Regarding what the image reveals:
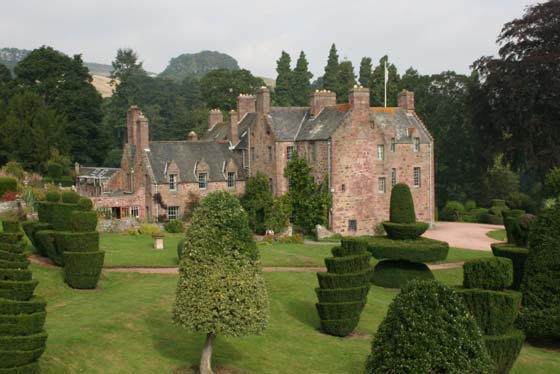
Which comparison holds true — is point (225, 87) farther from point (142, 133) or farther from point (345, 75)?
point (142, 133)

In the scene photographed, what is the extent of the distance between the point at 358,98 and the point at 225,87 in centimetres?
4073

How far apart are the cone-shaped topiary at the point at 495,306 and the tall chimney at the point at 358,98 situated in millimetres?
29600

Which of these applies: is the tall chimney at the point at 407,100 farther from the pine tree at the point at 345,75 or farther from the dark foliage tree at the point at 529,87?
the pine tree at the point at 345,75

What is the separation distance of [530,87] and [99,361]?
42384 millimetres

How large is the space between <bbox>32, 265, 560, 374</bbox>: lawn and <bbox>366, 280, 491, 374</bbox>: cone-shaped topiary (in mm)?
6428

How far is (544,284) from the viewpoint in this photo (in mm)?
24125

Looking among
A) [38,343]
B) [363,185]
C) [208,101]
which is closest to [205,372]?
[38,343]

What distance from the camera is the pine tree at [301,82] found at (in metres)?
104

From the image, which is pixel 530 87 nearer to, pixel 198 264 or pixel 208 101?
pixel 198 264

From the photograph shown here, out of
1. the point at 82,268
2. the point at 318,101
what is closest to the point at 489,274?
the point at 82,268

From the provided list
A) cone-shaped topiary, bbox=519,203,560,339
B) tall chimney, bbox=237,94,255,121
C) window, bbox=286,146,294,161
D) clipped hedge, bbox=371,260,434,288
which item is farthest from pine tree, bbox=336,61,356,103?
cone-shaped topiary, bbox=519,203,560,339

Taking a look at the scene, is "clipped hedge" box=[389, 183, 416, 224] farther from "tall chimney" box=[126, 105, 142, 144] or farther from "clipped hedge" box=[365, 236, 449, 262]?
"tall chimney" box=[126, 105, 142, 144]

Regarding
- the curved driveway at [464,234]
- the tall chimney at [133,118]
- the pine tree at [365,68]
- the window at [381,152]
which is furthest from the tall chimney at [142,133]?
the pine tree at [365,68]

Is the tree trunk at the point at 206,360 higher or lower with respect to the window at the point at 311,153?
lower
